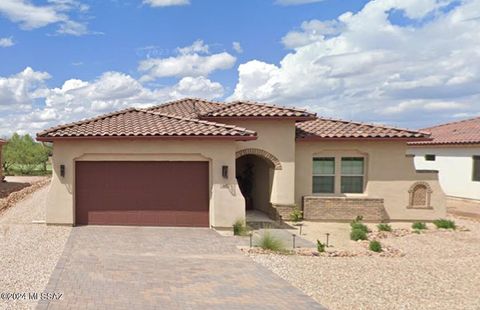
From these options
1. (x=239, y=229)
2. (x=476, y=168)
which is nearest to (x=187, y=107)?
(x=239, y=229)

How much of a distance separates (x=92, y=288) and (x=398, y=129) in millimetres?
14573

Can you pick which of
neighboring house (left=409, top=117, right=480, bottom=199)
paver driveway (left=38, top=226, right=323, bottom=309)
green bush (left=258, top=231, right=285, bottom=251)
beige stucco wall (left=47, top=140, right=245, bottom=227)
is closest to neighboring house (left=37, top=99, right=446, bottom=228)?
beige stucco wall (left=47, top=140, right=245, bottom=227)

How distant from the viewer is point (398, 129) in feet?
57.9

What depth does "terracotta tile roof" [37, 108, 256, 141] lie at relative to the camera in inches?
546

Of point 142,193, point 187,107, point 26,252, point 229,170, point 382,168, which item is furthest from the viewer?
point 187,107

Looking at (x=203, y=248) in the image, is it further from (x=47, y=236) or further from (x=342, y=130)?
(x=342, y=130)

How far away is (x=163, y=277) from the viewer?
8797 millimetres

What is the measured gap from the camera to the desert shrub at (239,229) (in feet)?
44.8

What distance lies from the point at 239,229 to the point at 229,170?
2.17 metres

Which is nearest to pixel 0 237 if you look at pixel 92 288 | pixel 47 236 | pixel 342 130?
pixel 47 236

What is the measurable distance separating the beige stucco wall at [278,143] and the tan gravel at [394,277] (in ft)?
19.0

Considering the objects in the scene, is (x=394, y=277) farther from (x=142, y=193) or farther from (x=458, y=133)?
(x=458, y=133)

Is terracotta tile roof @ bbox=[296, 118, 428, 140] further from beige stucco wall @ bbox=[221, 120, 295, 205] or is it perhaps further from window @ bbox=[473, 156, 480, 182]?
window @ bbox=[473, 156, 480, 182]

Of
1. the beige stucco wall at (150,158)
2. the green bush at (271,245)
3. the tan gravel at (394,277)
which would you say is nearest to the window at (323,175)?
the beige stucco wall at (150,158)
